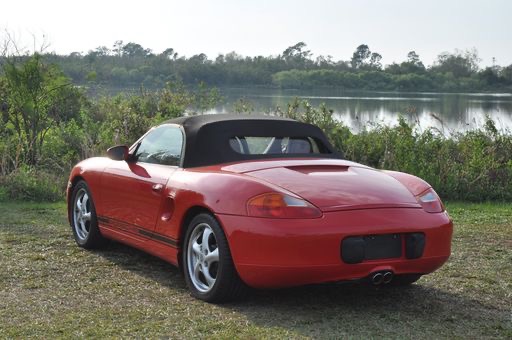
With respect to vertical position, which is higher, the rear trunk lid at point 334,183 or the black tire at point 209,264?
the rear trunk lid at point 334,183

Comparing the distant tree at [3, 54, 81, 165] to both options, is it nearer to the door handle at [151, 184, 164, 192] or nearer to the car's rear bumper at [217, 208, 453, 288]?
the door handle at [151, 184, 164, 192]

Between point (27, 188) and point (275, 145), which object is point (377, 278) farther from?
point (27, 188)

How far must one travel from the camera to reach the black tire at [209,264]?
5277 mm

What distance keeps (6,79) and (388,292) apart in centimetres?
1008

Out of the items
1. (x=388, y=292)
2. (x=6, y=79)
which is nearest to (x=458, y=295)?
(x=388, y=292)

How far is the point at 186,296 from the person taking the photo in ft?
18.6

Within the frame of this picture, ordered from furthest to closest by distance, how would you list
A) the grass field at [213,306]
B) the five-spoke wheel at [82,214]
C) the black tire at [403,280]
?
1. the five-spoke wheel at [82,214]
2. the black tire at [403,280]
3. the grass field at [213,306]

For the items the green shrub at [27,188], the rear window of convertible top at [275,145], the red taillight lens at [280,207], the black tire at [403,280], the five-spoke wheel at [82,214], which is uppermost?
the rear window of convertible top at [275,145]

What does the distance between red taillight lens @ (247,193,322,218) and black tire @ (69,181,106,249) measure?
8.44 feet

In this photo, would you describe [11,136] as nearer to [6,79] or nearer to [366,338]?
[6,79]

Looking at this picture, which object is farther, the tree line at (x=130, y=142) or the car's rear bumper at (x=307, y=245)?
the tree line at (x=130, y=142)

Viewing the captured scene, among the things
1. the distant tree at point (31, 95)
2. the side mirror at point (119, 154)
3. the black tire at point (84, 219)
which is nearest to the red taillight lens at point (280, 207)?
the side mirror at point (119, 154)

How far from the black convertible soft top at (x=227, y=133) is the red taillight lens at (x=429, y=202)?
1.04 metres

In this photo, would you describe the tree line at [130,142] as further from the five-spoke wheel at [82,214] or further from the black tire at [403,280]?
the black tire at [403,280]
